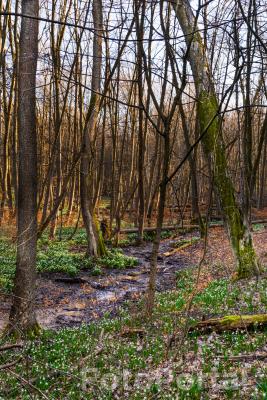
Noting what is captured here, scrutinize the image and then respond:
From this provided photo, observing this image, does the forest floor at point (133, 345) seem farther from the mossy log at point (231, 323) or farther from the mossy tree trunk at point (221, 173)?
the mossy tree trunk at point (221, 173)

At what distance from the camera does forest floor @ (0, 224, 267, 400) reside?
4.89 m

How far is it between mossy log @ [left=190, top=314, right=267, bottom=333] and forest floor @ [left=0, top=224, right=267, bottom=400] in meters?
0.15

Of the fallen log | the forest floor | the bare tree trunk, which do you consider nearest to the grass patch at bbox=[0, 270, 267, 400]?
the forest floor

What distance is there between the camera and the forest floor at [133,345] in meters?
4.89

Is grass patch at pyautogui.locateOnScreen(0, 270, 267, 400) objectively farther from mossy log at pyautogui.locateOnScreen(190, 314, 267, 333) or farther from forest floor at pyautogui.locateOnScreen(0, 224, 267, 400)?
mossy log at pyautogui.locateOnScreen(190, 314, 267, 333)

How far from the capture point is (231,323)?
273 inches

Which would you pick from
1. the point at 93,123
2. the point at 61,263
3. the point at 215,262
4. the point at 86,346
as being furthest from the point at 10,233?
the point at 86,346

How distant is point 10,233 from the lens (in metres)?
21.5

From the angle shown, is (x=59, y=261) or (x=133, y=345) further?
(x=59, y=261)

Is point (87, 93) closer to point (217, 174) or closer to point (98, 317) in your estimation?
point (217, 174)

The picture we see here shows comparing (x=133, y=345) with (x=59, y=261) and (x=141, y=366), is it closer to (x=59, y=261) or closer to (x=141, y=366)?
(x=141, y=366)

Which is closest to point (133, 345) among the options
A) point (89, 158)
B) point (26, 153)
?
point (26, 153)

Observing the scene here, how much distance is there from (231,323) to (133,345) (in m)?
1.78

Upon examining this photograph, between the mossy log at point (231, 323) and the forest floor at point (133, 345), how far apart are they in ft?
0.48
